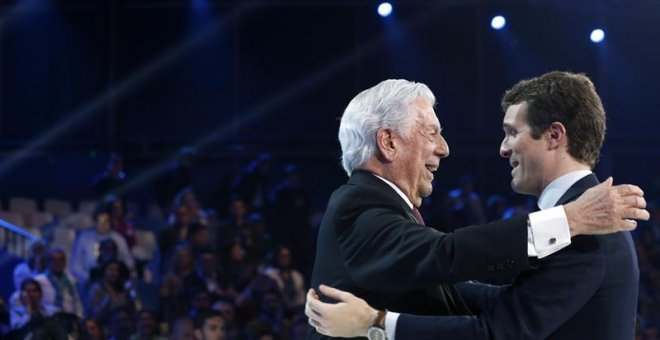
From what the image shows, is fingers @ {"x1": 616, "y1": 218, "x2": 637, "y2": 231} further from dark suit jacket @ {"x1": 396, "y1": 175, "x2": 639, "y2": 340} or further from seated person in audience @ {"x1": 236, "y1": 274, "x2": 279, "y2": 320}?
seated person in audience @ {"x1": 236, "y1": 274, "x2": 279, "y2": 320}

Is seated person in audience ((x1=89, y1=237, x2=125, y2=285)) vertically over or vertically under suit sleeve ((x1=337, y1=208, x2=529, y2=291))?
over

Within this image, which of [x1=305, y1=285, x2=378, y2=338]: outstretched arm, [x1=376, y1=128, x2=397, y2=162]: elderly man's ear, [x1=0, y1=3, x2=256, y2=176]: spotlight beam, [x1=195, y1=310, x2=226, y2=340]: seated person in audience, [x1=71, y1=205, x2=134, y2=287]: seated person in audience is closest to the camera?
[x1=305, y1=285, x2=378, y2=338]: outstretched arm

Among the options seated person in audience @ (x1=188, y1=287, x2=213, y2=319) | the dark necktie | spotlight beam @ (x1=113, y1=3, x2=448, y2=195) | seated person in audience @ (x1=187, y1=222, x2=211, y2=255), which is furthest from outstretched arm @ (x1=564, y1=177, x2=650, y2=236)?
spotlight beam @ (x1=113, y1=3, x2=448, y2=195)

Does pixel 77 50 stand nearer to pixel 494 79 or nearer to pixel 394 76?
pixel 394 76

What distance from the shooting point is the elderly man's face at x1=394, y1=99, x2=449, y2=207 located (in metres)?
2.71

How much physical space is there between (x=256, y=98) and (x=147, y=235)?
4.08 metres

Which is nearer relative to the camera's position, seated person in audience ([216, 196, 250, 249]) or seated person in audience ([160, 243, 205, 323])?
seated person in audience ([160, 243, 205, 323])

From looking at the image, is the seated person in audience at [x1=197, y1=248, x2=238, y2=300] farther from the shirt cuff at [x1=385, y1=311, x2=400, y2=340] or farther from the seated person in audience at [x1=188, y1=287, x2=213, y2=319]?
the shirt cuff at [x1=385, y1=311, x2=400, y2=340]

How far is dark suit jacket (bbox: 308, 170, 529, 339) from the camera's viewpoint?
241cm

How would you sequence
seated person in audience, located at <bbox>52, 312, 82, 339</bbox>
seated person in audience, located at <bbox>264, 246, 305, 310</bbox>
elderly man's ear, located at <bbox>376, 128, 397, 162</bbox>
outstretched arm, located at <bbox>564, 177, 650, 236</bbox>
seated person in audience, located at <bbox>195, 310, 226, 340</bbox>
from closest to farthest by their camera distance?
1. outstretched arm, located at <bbox>564, 177, 650, 236</bbox>
2. elderly man's ear, located at <bbox>376, 128, 397, 162</bbox>
3. seated person in audience, located at <bbox>52, 312, 82, 339</bbox>
4. seated person in audience, located at <bbox>195, 310, 226, 340</bbox>
5. seated person in audience, located at <bbox>264, 246, 305, 310</bbox>

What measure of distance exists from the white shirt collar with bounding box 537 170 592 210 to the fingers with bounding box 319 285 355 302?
1.85ft

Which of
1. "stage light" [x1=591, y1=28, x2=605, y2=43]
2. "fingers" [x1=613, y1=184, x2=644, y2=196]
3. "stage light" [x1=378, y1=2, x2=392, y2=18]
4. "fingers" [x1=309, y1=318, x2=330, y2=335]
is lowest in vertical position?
"fingers" [x1=309, y1=318, x2=330, y2=335]

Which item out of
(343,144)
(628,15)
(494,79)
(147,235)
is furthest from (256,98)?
(343,144)

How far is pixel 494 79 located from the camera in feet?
43.9
